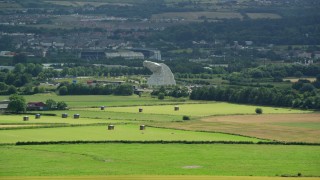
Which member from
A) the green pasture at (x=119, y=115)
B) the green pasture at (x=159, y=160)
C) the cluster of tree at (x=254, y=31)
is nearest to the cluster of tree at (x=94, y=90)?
the green pasture at (x=119, y=115)

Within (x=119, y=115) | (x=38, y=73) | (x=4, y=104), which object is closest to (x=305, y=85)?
(x=119, y=115)

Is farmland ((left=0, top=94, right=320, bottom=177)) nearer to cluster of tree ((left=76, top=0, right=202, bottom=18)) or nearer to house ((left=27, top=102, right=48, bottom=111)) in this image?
house ((left=27, top=102, right=48, bottom=111))

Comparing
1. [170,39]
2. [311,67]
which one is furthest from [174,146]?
[170,39]

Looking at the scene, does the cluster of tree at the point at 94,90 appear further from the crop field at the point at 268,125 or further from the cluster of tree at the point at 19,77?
the crop field at the point at 268,125

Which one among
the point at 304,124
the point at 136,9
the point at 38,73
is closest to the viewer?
the point at 304,124

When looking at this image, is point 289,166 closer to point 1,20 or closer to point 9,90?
point 9,90

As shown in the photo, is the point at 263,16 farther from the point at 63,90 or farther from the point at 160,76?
the point at 63,90
